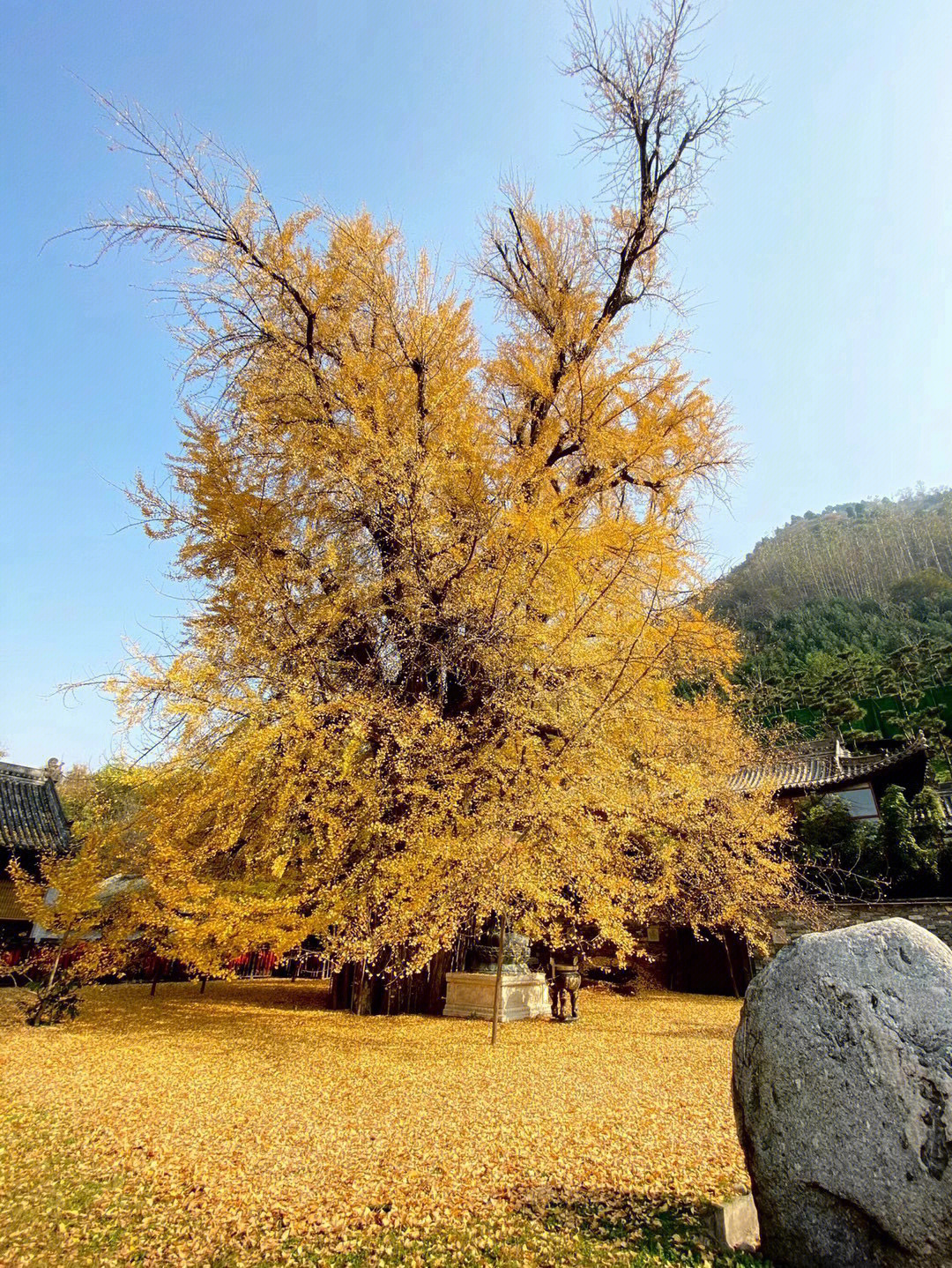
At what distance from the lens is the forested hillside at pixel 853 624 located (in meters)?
37.8

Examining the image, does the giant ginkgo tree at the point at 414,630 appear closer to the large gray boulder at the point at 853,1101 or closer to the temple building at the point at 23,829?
the large gray boulder at the point at 853,1101

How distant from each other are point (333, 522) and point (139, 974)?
42.0 feet

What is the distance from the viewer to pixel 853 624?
53969 millimetres

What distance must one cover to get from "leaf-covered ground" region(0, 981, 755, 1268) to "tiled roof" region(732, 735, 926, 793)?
11.8 metres

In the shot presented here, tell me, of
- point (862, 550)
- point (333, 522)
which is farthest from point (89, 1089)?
point (862, 550)

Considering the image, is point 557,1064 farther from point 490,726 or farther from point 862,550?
point 862,550

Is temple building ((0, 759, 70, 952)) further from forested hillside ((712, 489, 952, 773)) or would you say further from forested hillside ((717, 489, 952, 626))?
forested hillside ((717, 489, 952, 626))

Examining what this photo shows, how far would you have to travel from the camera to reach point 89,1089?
18.4ft

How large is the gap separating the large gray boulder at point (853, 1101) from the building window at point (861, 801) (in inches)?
640

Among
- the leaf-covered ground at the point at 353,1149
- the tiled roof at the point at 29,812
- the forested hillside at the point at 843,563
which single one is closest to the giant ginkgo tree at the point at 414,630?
the leaf-covered ground at the point at 353,1149

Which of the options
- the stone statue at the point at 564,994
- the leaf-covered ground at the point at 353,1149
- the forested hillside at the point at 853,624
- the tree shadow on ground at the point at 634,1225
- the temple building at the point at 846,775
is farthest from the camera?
the forested hillside at the point at 853,624

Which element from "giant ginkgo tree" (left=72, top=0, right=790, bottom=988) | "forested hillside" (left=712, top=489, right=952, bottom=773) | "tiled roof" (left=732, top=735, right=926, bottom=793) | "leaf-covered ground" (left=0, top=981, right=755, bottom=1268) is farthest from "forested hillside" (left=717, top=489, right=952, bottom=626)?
"leaf-covered ground" (left=0, top=981, right=755, bottom=1268)

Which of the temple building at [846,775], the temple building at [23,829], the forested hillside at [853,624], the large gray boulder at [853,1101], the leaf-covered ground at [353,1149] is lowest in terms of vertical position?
the leaf-covered ground at [353,1149]

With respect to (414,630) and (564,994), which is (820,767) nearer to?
(564,994)
